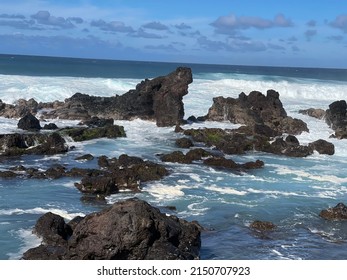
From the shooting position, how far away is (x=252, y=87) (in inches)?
3095

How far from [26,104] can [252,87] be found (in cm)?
4325

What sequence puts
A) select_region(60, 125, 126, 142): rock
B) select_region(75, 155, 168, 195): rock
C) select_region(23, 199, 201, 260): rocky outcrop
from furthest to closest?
select_region(60, 125, 126, 142): rock < select_region(75, 155, 168, 195): rock < select_region(23, 199, 201, 260): rocky outcrop

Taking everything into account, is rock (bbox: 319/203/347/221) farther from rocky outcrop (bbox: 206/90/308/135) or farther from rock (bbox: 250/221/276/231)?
rocky outcrop (bbox: 206/90/308/135)

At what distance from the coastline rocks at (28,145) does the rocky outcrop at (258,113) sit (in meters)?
15.9

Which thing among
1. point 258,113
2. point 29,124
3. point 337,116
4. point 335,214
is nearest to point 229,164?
point 335,214

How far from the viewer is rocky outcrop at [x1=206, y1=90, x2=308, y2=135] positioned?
121 ft

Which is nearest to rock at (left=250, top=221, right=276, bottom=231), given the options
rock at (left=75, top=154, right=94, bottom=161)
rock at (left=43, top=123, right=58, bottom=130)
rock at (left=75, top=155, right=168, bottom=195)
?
rock at (left=75, top=155, right=168, bottom=195)

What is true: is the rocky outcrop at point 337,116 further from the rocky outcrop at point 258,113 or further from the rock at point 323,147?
the rock at point 323,147

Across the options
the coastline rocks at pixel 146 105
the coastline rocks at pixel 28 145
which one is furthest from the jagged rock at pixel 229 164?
the coastline rocks at pixel 146 105

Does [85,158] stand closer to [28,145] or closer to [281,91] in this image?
[28,145]

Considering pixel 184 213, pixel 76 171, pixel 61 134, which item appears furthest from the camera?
pixel 61 134

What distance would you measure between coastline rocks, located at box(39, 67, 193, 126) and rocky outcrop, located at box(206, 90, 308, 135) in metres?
3.17

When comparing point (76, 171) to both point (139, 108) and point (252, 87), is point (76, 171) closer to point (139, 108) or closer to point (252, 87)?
point (139, 108)
